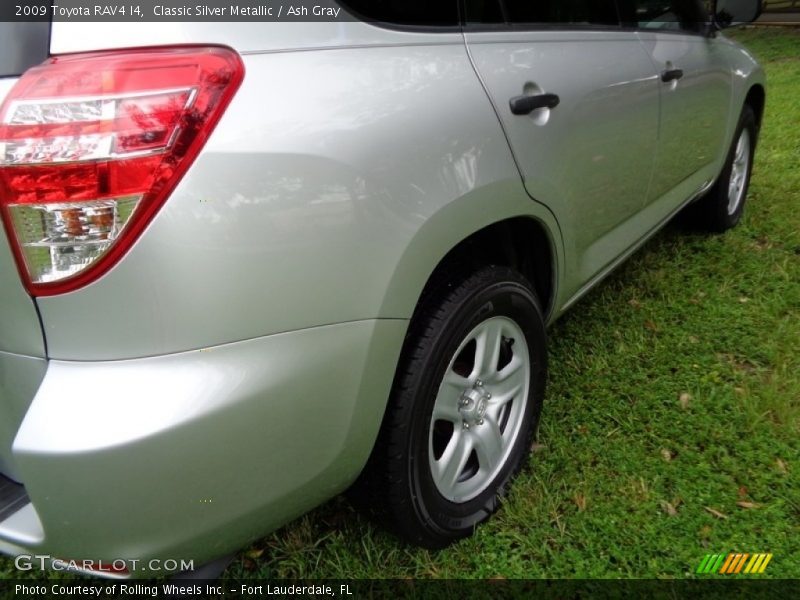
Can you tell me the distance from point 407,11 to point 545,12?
0.73 metres

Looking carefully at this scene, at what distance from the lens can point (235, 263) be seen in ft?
3.81

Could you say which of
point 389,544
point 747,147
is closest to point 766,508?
point 389,544

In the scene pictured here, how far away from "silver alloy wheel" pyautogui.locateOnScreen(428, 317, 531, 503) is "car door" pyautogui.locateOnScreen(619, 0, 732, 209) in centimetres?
120

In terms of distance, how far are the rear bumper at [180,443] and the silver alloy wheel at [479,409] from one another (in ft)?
1.51

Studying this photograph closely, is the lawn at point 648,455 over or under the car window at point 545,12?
under

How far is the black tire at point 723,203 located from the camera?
12.4ft

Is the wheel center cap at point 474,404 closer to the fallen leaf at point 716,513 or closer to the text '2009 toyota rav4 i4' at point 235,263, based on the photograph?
the text '2009 toyota rav4 i4' at point 235,263

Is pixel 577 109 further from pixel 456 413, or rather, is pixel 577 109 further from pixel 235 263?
A: pixel 235 263

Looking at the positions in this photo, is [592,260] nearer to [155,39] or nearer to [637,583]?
[637,583]

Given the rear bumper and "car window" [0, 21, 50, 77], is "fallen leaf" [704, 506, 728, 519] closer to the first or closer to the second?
the rear bumper

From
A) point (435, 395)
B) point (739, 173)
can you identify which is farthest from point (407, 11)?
point (739, 173)

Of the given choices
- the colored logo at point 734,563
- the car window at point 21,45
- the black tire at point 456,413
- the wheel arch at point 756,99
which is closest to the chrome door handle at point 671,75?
the black tire at point 456,413

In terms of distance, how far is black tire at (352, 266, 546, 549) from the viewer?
1.58 m

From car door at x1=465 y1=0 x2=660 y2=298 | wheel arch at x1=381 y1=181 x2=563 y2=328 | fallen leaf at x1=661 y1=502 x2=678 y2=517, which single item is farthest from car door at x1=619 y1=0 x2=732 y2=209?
fallen leaf at x1=661 y1=502 x2=678 y2=517
